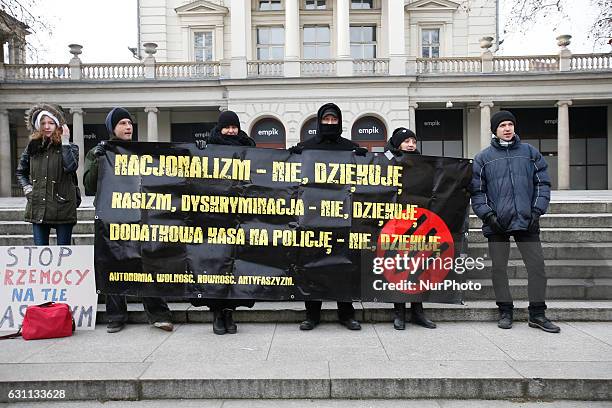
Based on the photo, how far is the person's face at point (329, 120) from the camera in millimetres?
5816

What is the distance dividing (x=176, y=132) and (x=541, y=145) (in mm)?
23074

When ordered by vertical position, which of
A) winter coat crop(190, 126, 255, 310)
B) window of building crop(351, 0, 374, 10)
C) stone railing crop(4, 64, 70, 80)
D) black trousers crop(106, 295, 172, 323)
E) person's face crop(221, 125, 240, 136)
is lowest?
black trousers crop(106, 295, 172, 323)

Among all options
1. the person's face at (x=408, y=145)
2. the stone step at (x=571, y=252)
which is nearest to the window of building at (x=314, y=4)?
the stone step at (x=571, y=252)

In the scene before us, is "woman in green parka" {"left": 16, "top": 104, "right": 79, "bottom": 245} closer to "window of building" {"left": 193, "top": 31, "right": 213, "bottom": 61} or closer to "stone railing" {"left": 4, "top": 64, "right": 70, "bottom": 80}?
"stone railing" {"left": 4, "top": 64, "right": 70, "bottom": 80}

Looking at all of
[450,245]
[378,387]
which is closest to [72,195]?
[378,387]

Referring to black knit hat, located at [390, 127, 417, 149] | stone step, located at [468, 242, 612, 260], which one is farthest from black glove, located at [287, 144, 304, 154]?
stone step, located at [468, 242, 612, 260]

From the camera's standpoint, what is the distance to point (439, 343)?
5219mm

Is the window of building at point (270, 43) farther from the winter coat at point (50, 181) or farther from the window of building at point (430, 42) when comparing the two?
the winter coat at point (50, 181)

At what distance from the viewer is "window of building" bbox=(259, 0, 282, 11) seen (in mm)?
33469

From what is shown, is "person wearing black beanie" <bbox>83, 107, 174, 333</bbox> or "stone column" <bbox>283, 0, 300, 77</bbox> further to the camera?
"stone column" <bbox>283, 0, 300, 77</bbox>

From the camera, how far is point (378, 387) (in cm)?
421

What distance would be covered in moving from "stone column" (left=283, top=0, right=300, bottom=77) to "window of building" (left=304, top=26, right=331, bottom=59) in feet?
8.31

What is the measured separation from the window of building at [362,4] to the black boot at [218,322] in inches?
1227

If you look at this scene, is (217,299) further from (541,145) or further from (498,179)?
(541,145)
